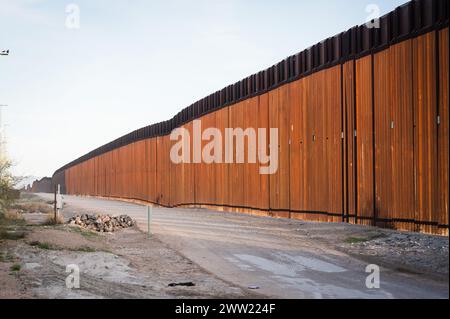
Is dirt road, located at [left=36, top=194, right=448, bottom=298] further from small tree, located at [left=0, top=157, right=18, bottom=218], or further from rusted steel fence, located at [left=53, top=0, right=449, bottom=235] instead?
small tree, located at [left=0, top=157, right=18, bottom=218]

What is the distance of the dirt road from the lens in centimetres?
1077

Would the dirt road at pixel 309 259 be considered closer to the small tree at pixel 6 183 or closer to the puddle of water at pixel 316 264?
the puddle of water at pixel 316 264

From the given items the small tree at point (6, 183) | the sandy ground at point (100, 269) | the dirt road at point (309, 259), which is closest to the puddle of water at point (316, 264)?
the dirt road at point (309, 259)

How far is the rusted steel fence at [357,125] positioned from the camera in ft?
49.1

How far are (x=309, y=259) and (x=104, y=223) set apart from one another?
10.0 m

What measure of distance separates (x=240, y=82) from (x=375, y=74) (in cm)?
1247

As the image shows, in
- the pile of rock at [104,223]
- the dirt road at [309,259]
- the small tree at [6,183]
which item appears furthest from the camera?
the small tree at [6,183]

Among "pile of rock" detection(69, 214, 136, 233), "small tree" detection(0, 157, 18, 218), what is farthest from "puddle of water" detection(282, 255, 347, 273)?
"small tree" detection(0, 157, 18, 218)

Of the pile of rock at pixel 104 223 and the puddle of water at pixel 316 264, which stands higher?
the pile of rock at pixel 104 223

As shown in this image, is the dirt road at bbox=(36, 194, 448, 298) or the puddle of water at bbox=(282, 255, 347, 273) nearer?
the dirt road at bbox=(36, 194, 448, 298)

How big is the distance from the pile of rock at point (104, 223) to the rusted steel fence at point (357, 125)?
6.45 metres

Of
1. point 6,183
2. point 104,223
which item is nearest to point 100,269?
point 104,223

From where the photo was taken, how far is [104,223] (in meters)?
21.7

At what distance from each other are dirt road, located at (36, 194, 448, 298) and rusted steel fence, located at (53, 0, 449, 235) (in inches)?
36.6
